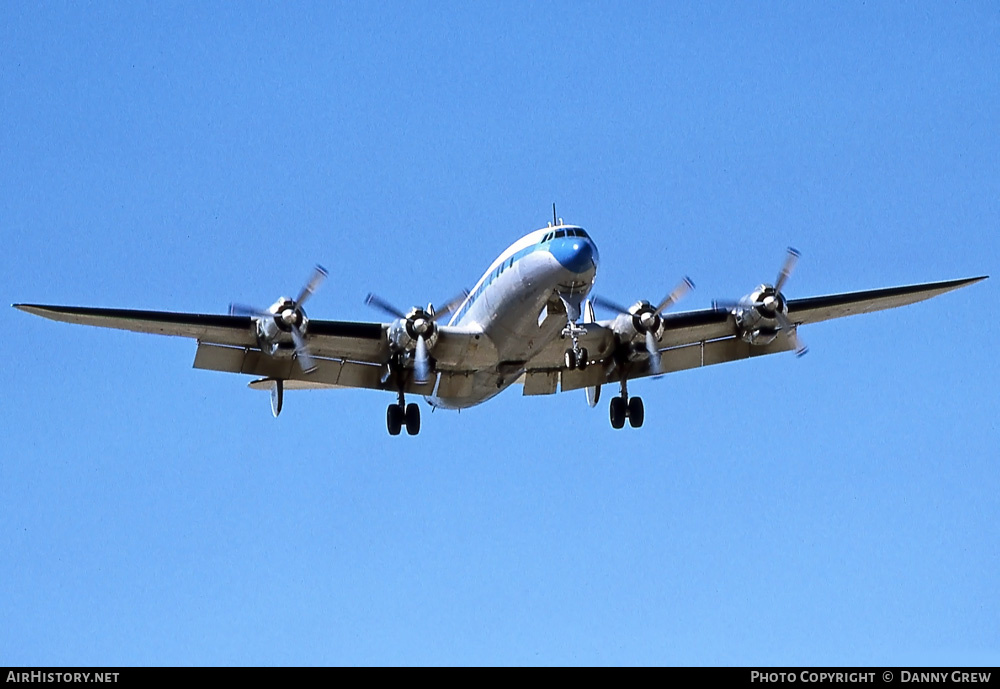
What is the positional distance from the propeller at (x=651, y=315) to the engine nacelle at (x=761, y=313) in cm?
170

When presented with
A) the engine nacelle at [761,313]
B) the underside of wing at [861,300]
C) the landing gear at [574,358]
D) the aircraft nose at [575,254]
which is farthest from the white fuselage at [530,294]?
the underside of wing at [861,300]

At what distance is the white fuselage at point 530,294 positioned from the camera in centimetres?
2905

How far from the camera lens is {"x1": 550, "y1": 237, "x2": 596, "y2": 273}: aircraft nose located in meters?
28.8

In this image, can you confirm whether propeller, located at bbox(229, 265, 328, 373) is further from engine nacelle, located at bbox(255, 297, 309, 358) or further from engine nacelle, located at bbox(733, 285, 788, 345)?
engine nacelle, located at bbox(733, 285, 788, 345)

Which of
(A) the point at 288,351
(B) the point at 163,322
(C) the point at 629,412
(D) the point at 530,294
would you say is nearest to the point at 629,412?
(C) the point at 629,412

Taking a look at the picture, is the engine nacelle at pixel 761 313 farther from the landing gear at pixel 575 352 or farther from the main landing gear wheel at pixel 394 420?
the main landing gear wheel at pixel 394 420

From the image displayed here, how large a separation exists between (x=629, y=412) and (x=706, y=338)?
2.92 m

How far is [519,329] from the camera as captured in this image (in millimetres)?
30312
